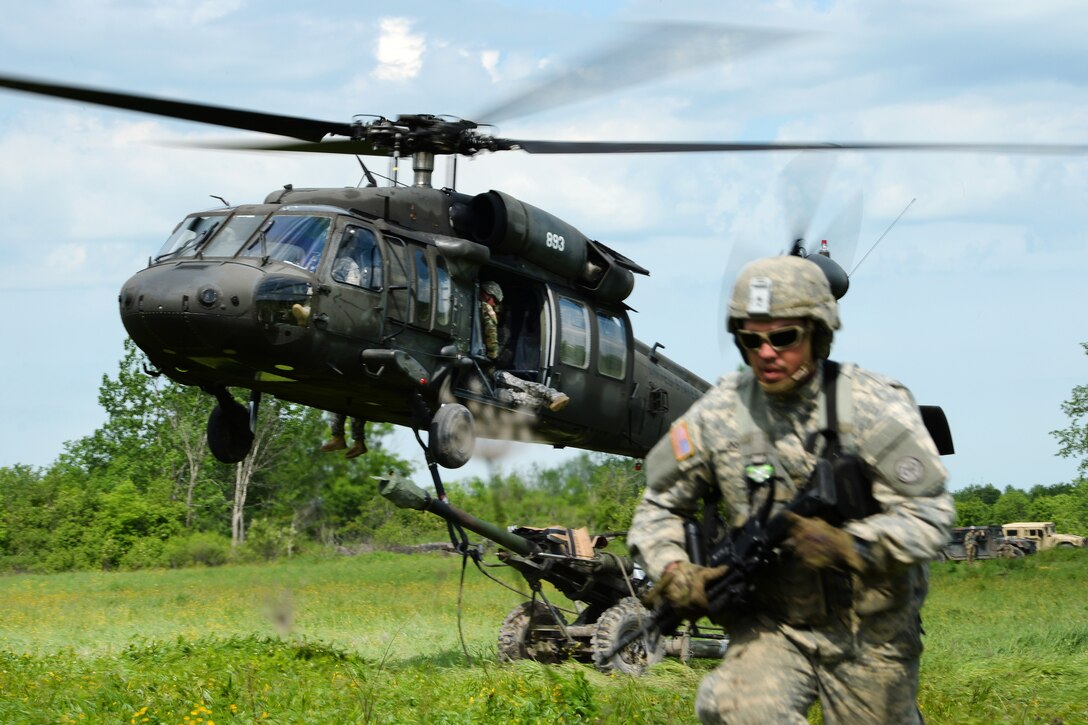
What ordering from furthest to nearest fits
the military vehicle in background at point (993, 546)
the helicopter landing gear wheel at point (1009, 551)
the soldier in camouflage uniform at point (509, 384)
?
the military vehicle in background at point (993, 546), the helicopter landing gear wheel at point (1009, 551), the soldier in camouflage uniform at point (509, 384)

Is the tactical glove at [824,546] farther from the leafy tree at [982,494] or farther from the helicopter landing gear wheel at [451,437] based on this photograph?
the leafy tree at [982,494]

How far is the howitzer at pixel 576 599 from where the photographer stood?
10852 mm

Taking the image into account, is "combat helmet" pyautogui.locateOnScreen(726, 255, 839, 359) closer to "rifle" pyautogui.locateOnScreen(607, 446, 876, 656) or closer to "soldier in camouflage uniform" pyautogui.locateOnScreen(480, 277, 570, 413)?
"rifle" pyautogui.locateOnScreen(607, 446, 876, 656)

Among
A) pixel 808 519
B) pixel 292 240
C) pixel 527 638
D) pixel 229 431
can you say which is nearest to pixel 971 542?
pixel 527 638

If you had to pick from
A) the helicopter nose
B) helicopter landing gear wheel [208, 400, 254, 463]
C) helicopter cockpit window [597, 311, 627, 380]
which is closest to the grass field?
helicopter landing gear wheel [208, 400, 254, 463]

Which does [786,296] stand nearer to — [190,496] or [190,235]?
Result: [190,235]

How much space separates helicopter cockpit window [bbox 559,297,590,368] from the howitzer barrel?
1655mm

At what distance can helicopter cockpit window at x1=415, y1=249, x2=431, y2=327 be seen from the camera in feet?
34.3

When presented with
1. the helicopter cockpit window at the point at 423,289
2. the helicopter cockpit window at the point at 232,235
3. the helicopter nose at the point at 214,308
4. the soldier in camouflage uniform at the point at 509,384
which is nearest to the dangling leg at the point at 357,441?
the soldier in camouflage uniform at the point at 509,384

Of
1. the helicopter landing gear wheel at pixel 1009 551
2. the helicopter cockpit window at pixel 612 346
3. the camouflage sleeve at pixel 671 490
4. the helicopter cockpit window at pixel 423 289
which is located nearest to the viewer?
the camouflage sleeve at pixel 671 490

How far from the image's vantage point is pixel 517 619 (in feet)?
37.1

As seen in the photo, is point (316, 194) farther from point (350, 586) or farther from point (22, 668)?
point (350, 586)

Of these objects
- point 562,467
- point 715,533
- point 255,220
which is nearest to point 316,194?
point 255,220

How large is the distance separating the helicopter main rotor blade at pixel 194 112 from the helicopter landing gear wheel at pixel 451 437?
2563 millimetres
